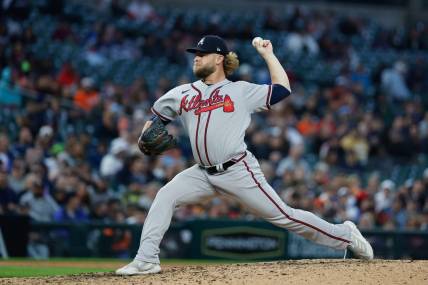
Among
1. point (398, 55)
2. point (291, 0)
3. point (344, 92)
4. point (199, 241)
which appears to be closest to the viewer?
point (199, 241)

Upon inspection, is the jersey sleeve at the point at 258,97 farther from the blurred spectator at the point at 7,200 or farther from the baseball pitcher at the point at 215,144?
the blurred spectator at the point at 7,200

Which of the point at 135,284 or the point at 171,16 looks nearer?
the point at 135,284

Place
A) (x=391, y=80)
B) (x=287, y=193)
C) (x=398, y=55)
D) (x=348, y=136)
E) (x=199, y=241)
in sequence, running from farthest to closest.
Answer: (x=398, y=55)
(x=391, y=80)
(x=348, y=136)
(x=287, y=193)
(x=199, y=241)

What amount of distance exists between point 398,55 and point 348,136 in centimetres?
518

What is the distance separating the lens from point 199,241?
482 inches

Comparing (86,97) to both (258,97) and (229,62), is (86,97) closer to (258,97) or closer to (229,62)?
(229,62)

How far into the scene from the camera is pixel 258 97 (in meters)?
6.88

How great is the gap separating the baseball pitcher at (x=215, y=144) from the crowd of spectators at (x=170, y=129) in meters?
4.79

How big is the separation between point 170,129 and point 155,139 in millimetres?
7053

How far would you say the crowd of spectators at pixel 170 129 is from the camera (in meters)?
12.3

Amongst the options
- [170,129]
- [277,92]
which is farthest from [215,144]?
[170,129]

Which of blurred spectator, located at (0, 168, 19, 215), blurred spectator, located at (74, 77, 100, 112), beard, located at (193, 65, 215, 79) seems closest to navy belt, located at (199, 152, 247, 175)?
beard, located at (193, 65, 215, 79)

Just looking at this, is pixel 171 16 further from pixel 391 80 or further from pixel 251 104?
pixel 251 104

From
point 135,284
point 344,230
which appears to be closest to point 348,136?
point 344,230
